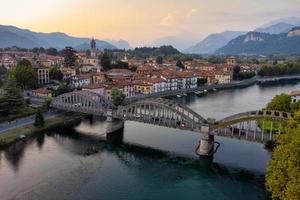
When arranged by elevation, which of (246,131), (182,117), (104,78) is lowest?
(246,131)

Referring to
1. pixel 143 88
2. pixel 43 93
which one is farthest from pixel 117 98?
pixel 143 88

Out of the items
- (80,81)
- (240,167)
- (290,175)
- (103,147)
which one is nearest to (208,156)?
(240,167)

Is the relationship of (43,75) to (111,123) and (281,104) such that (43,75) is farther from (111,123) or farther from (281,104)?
(281,104)

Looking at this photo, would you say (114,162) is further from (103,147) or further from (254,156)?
(254,156)

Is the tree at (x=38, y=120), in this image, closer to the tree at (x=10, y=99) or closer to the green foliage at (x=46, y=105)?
the tree at (x=10, y=99)

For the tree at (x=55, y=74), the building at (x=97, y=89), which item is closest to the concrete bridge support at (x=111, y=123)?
the building at (x=97, y=89)
